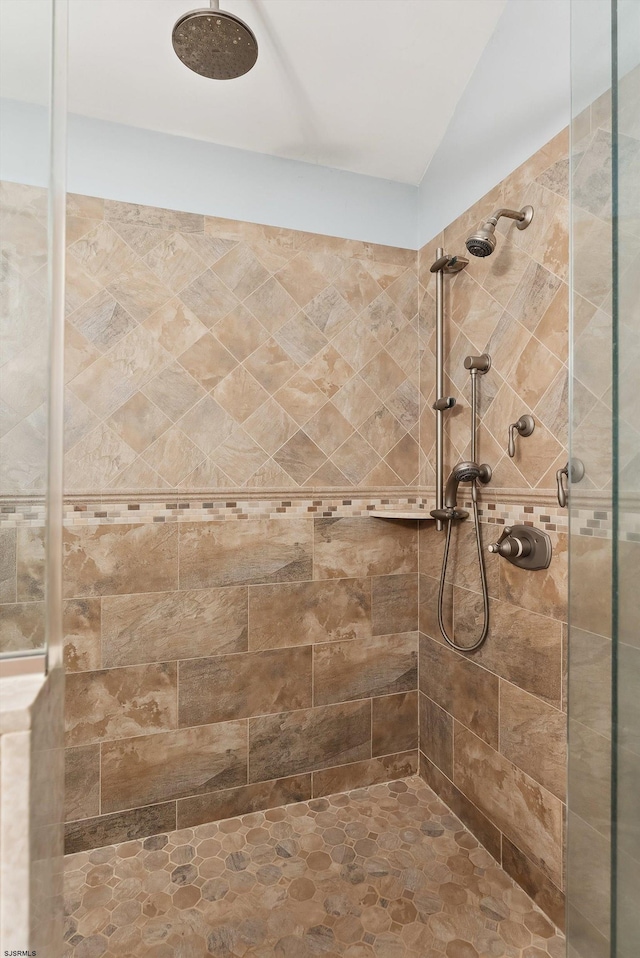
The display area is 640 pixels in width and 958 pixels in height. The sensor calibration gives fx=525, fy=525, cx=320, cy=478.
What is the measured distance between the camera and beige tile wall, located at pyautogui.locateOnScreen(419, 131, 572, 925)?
1.44m

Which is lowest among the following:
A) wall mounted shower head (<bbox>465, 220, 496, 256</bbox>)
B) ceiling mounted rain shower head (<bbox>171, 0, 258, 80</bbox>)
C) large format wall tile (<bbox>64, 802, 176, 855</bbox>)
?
large format wall tile (<bbox>64, 802, 176, 855</bbox>)

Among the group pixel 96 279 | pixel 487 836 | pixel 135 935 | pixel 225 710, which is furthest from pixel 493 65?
pixel 135 935

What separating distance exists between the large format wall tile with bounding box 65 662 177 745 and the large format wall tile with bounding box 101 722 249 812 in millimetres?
48

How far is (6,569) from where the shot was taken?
617mm

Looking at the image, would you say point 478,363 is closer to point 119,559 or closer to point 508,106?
point 508,106

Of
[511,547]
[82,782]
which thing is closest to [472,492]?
[511,547]

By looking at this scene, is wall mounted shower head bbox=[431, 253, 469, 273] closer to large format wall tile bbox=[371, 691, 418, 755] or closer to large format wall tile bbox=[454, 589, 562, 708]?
large format wall tile bbox=[454, 589, 562, 708]

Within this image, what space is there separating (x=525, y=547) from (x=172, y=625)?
3.85 feet

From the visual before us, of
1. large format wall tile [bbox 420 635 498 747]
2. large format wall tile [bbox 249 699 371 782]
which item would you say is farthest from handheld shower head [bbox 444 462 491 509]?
large format wall tile [bbox 249 699 371 782]

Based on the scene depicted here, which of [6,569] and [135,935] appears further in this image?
[135,935]

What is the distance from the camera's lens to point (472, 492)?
177cm

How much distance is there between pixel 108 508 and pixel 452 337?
4.42ft

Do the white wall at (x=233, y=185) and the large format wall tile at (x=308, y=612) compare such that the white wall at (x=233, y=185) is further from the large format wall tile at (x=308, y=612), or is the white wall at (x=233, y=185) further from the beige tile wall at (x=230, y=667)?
the large format wall tile at (x=308, y=612)

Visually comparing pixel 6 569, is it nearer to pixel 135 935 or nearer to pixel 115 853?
pixel 135 935
